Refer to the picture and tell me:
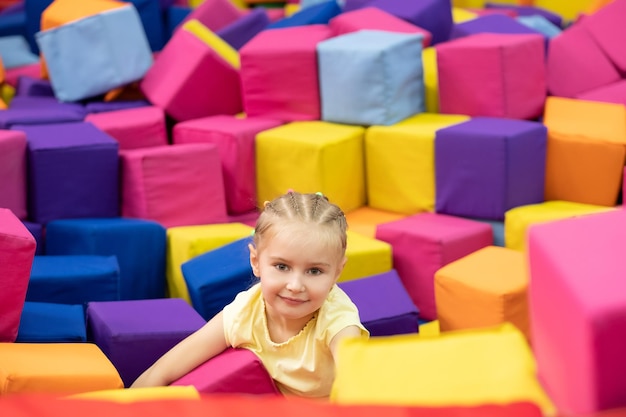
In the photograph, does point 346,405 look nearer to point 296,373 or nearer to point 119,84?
A: point 296,373

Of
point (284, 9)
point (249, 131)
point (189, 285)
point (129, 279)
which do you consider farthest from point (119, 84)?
point (284, 9)

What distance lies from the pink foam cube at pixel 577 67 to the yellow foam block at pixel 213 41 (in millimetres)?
1267

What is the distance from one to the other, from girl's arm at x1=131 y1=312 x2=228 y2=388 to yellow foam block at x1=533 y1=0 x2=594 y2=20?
12.3ft

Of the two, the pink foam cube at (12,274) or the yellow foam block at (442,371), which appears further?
the pink foam cube at (12,274)

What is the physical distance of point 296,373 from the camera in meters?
2.11

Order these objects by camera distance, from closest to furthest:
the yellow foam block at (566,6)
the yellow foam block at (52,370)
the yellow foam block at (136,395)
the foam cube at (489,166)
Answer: the yellow foam block at (136,395) → the yellow foam block at (52,370) → the foam cube at (489,166) → the yellow foam block at (566,6)

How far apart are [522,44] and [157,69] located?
1.50m

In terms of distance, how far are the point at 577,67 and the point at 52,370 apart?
2470 millimetres

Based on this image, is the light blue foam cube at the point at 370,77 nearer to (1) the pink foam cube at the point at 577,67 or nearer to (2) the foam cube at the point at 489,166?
(2) the foam cube at the point at 489,166

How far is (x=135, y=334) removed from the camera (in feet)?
7.62

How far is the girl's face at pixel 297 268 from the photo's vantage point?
6.44ft

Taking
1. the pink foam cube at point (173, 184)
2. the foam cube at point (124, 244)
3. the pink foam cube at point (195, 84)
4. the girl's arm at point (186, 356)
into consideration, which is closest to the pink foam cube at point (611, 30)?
the pink foam cube at point (195, 84)

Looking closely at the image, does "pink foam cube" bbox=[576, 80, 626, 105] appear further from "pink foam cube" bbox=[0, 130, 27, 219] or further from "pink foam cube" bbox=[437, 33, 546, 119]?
"pink foam cube" bbox=[0, 130, 27, 219]

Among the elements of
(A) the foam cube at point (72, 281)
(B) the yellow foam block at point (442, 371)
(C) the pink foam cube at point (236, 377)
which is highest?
(B) the yellow foam block at point (442, 371)
